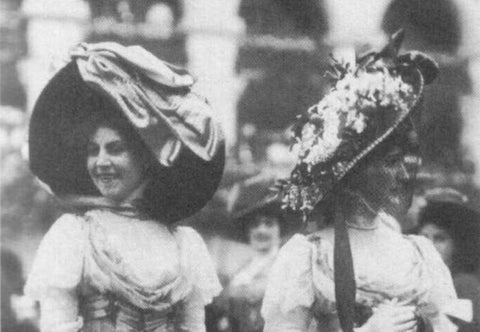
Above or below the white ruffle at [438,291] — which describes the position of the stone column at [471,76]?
above

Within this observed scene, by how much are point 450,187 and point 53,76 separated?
6.58 ft

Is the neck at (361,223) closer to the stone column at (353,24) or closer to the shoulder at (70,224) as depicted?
the shoulder at (70,224)

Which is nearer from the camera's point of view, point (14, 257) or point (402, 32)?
point (402, 32)

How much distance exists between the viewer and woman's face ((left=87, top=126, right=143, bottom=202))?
3.02m

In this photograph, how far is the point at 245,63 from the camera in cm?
429

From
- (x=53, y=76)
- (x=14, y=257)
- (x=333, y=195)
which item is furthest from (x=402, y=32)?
→ (x=14, y=257)

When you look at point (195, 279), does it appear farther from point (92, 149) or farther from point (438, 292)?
point (438, 292)

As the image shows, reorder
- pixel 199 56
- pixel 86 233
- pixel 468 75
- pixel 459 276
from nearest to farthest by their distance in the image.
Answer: pixel 86 233, pixel 459 276, pixel 199 56, pixel 468 75

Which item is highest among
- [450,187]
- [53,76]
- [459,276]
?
[53,76]

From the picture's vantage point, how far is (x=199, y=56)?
4.19 m

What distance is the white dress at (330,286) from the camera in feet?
9.93

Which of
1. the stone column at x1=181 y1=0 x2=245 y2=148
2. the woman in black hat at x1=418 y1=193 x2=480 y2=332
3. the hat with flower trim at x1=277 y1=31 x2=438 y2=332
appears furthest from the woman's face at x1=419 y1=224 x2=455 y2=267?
the stone column at x1=181 y1=0 x2=245 y2=148

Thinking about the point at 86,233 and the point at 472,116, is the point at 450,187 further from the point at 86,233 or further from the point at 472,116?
the point at 86,233

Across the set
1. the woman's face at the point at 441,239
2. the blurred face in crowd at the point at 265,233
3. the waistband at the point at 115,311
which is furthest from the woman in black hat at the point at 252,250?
the waistband at the point at 115,311
